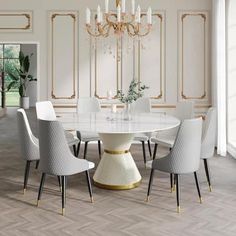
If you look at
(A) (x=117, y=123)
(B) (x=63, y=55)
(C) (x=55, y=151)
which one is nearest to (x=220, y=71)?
(B) (x=63, y=55)

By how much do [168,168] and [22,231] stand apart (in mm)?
1266

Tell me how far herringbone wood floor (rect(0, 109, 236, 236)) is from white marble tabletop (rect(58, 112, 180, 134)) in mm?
670

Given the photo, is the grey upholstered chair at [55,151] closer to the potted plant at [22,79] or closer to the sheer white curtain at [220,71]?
the sheer white curtain at [220,71]

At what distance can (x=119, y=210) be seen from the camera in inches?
133

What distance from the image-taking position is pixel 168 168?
3.34 metres

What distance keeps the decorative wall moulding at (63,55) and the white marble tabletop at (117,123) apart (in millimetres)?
1999

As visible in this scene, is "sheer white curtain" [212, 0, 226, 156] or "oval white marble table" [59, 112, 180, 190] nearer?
"oval white marble table" [59, 112, 180, 190]

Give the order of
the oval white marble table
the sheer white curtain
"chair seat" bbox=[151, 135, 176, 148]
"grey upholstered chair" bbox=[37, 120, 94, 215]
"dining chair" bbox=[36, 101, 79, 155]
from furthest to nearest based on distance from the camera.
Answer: the sheer white curtain
"dining chair" bbox=[36, 101, 79, 155]
"chair seat" bbox=[151, 135, 176, 148]
the oval white marble table
"grey upholstered chair" bbox=[37, 120, 94, 215]

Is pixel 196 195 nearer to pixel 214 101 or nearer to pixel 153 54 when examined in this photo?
pixel 214 101

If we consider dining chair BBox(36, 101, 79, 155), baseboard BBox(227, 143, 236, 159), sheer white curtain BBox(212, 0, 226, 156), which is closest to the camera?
dining chair BBox(36, 101, 79, 155)

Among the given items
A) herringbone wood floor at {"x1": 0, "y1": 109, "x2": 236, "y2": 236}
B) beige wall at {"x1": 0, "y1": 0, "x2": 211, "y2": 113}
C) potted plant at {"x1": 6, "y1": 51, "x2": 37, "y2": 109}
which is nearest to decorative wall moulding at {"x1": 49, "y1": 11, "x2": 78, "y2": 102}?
beige wall at {"x1": 0, "y1": 0, "x2": 211, "y2": 113}

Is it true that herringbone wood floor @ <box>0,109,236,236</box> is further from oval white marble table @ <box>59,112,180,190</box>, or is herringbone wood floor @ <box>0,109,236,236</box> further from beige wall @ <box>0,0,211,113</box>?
beige wall @ <box>0,0,211,113</box>

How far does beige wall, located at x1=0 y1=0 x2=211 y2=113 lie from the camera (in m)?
6.37

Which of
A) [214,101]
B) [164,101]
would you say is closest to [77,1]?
[164,101]
